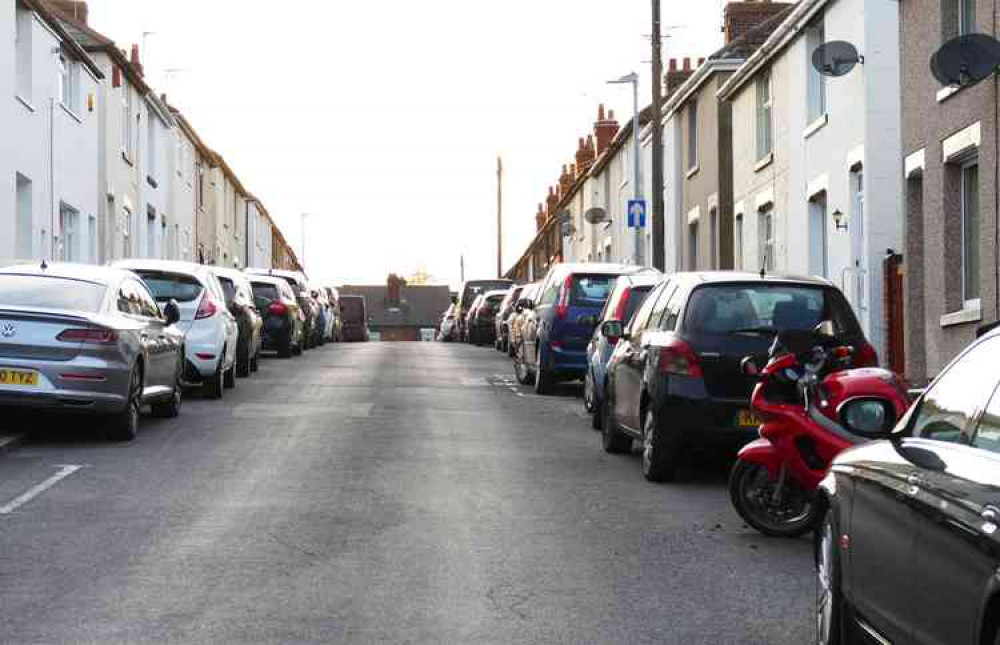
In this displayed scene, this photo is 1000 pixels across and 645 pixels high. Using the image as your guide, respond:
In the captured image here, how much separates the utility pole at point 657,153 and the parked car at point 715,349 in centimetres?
1704

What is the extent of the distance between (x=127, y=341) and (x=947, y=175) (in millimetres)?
9298

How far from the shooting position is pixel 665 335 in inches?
501

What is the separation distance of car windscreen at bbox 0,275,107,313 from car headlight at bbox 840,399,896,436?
9937 millimetres

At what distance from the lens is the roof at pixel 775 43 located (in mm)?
25703

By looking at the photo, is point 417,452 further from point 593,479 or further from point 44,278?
point 44,278

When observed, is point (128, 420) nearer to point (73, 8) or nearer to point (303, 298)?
point (303, 298)

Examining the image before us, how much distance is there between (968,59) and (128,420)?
8.46m

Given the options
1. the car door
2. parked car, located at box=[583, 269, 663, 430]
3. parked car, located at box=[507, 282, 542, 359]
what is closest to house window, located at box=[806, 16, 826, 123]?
parked car, located at box=[507, 282, 542, 359]

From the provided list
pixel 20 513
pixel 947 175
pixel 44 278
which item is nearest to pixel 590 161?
pixel 947 175

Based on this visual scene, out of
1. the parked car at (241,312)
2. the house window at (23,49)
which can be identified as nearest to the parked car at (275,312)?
the house window at (23,49)

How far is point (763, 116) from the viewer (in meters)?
30.8

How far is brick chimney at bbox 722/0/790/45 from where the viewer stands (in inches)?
1487

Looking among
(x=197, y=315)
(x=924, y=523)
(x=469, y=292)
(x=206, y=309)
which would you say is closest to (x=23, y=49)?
(x=206, y=309)

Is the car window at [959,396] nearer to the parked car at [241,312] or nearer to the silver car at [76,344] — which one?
the silver car at [76,344]
